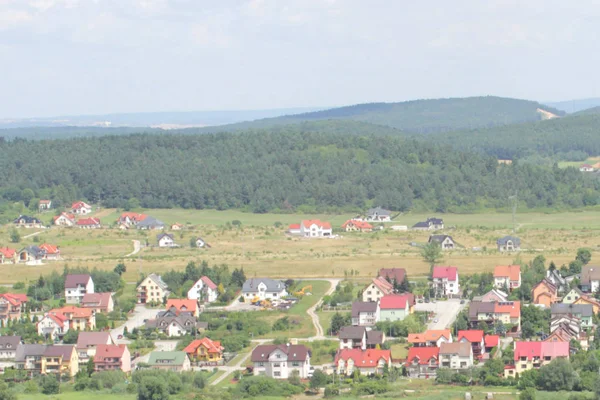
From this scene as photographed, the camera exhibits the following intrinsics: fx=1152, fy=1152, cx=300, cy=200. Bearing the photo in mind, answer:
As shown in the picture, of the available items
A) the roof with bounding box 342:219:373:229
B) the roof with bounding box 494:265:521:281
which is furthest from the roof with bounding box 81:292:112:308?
the roof with bounding box 342:219:373:229

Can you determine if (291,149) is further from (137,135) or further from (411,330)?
(411,330)

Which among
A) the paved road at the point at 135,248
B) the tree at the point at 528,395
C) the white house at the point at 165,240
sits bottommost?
the paved road at the point at 135,248

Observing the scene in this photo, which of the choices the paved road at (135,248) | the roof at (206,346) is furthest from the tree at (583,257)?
the paved road at (135,248)

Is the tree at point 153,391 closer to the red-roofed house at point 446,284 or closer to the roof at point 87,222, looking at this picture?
the red-roofed house at point 446,284

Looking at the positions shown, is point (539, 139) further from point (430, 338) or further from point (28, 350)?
point (28, 350)

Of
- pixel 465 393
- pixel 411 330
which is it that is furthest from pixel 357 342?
pixel 465 393

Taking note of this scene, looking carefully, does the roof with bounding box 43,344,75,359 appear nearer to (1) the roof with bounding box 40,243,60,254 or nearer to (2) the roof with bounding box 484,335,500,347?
(2) the roof with bounding box 484,335,500,347
